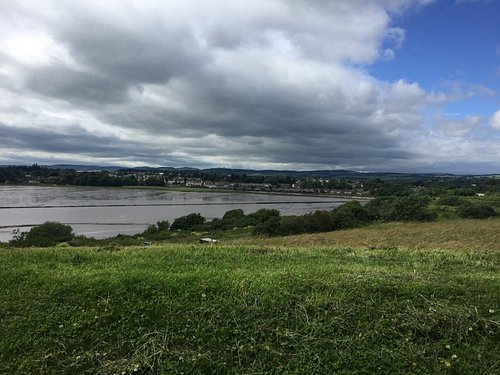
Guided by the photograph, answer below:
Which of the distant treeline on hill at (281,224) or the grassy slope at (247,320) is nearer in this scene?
the grassy slope at (247,320)

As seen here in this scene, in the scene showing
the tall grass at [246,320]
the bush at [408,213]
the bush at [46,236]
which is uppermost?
the tall grass at [246,320]

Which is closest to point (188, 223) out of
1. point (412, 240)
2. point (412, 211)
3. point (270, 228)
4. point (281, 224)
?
point (270, 228)

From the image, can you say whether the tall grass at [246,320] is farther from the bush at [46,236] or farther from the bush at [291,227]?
the bush at [291,227]

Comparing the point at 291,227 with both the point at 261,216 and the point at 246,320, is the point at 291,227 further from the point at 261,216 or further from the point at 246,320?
the point at 246,320

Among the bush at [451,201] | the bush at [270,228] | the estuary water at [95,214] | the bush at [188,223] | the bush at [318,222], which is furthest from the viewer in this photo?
the bush at [451,201]

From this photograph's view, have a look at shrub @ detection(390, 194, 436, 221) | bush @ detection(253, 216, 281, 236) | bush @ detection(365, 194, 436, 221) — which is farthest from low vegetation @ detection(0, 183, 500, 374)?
bush @ detection(365, 194, 436, 221)

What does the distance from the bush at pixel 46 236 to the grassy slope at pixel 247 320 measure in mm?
35046

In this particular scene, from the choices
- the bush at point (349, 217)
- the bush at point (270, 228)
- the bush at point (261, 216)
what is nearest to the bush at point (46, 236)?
the bush at point (270, 228)

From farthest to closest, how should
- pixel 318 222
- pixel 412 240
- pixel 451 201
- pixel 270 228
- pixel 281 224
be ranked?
pixel 451 201 < pixel 318 222 < pixel 281 224 < pixel 270 228 < pixel 412 240

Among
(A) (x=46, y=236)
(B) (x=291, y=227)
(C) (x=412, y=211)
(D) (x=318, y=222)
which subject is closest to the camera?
(A) (x=46, y=236)

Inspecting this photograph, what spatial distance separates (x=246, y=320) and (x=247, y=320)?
12mm

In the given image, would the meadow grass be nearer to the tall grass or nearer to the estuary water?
the tall grass

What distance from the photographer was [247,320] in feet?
15.1

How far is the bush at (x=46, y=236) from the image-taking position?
37000mm
